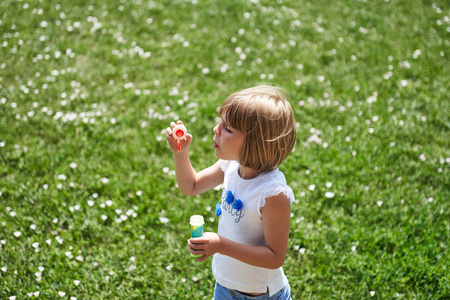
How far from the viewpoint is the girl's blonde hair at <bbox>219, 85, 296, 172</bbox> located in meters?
1.80

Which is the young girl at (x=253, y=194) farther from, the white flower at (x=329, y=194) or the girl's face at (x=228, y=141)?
the white flower at (x=329, y=194)

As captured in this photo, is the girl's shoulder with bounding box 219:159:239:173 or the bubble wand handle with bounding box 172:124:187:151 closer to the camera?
the bubble wand handle with bounding box 172:124:187:151

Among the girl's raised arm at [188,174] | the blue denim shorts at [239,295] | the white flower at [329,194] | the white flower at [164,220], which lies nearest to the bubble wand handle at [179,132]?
the girl's raised arm at [188,174]

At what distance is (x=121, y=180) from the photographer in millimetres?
3768

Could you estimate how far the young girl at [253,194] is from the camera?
1805 mm

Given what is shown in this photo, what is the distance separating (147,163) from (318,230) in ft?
5.51

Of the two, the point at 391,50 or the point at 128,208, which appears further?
the point at 391,50

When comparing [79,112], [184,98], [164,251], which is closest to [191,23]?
[184,98]

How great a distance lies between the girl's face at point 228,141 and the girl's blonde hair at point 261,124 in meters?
0.02

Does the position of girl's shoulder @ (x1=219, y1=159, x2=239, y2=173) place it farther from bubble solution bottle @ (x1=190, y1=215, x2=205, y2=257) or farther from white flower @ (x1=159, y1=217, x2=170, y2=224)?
white flower @ (x1=159, y1=217, x2=170, y2=224)

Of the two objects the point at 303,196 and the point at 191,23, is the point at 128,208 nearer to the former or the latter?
the point at 303,196

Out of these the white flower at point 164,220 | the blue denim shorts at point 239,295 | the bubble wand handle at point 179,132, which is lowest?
the white flower at point 164,220

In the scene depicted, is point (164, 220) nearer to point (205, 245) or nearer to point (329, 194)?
point (329, 194)

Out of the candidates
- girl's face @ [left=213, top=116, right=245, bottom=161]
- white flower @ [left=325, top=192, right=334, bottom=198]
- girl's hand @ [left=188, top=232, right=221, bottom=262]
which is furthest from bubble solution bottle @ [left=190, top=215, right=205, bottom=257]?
white flower @ [left=325, top=192, right=334, bottom=198]
